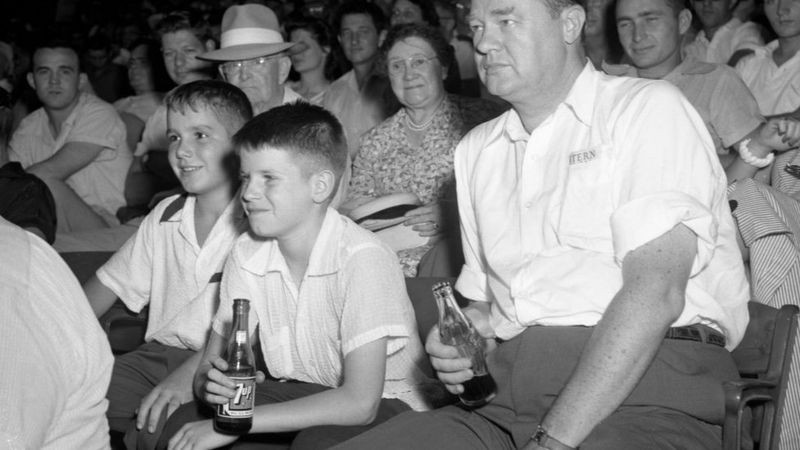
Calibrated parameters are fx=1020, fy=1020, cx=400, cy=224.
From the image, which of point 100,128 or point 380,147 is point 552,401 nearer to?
point 380,147

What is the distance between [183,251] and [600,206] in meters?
1.69

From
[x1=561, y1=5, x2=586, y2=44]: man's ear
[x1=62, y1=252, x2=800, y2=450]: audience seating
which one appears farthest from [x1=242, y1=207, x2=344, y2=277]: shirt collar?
[x1=62, y1=252, x2=800, y2=450]: audience seating

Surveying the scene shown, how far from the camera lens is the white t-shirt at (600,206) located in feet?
6.87

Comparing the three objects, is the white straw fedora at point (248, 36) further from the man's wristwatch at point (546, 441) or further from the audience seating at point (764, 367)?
the man's wristwatch at point (546, 441)

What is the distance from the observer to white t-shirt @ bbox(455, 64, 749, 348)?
2.09 metres

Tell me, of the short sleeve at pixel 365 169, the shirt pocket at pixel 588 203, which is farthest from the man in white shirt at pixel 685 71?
the shirt pocket at pixel 588 203

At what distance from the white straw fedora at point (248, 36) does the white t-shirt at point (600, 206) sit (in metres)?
2.53

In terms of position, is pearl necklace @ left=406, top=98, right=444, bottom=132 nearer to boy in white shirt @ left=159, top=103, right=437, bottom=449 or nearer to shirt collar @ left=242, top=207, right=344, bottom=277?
boy in white shirt @ left=159, top=103, right=437, bottom=449

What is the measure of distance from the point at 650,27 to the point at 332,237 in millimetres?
2244

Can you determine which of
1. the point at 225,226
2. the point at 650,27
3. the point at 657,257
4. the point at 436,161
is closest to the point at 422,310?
the point at 225,226

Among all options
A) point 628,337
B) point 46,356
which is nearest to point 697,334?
point 628,337

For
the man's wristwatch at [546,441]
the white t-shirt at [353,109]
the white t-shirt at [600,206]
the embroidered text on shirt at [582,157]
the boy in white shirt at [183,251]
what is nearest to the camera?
the man's wristwatch at [546,441]

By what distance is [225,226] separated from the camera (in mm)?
3377

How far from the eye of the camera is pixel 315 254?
9.02ft
